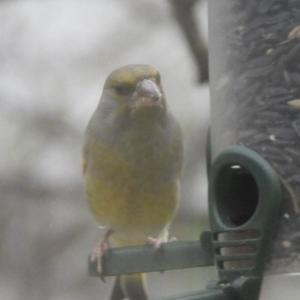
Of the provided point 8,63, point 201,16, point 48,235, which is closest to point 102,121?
point 201,16

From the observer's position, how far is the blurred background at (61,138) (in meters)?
6.11

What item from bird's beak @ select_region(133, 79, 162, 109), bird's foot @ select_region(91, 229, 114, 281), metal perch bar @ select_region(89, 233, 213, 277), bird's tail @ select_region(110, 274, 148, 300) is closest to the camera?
metal perch bar @ select_region(89, 233, 213, 277)

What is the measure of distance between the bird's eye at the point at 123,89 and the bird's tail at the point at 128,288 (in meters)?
0.86

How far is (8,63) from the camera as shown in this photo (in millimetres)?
6707

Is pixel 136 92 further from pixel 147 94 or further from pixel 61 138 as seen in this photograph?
pixel 61 138

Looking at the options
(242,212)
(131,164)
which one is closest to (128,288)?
(131,164)

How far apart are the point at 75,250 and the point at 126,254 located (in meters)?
2.13

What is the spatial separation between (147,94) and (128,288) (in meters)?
0.98

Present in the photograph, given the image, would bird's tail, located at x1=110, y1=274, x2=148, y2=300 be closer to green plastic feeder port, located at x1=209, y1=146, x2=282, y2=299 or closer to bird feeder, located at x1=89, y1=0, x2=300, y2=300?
bird feeder, located at x1=89, y1=0, x2=300, y2=300

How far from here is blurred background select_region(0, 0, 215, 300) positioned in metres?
6.11

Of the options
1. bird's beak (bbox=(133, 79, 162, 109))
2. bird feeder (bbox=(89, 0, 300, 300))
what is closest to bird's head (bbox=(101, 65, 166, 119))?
bird's beak (bbox=(133, 79, 162, 109))

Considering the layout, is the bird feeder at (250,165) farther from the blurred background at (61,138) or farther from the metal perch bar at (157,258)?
the blurred background at (61,138)

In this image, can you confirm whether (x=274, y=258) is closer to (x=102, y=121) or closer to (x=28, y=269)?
(x=102, y=121)

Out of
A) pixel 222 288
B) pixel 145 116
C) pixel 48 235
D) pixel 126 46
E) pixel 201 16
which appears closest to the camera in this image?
pixel 222 288
